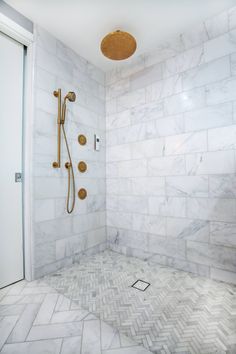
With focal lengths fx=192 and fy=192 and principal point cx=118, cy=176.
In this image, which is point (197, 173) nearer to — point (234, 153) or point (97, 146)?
point (234, 153)

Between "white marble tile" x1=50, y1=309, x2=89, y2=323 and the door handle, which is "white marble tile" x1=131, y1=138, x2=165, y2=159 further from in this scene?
"white marble tile" x1=50, y1=309, x2=89, y2=323

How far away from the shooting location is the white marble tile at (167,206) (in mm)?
2036

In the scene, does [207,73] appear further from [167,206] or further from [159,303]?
[159,303]

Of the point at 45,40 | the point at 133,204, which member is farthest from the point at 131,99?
the point at 133,204

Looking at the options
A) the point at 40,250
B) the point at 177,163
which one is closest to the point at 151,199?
the point at 177,163

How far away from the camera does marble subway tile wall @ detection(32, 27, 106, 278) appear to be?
1898 mm

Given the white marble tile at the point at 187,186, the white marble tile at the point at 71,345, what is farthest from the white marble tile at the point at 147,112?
the white marble tile at the point at 71,345

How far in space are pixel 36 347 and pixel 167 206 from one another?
159cm

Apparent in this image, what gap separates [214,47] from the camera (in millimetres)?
1878

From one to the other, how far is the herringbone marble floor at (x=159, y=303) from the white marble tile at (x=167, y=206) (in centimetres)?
59

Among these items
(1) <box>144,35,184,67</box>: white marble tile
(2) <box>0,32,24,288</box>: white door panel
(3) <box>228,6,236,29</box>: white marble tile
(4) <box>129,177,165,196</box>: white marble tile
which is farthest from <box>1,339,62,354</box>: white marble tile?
(3) <box>228,6,236,29</box>: white marble tile

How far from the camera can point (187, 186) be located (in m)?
2.00

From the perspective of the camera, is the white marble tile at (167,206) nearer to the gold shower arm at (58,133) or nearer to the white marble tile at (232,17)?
the gold shower arm at (58,133)

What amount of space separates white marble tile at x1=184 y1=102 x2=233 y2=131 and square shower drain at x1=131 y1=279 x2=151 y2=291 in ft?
5.19
